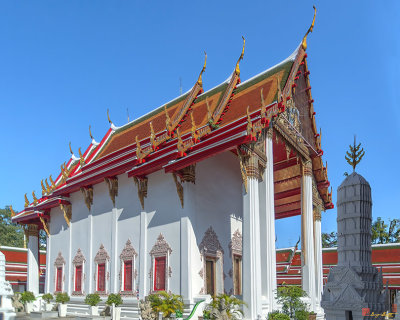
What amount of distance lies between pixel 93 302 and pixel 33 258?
8021 millimetres

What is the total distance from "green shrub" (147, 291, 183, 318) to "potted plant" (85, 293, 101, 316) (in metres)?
3.85

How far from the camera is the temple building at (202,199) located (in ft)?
46.4

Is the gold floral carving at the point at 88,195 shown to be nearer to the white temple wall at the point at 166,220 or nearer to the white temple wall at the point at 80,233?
the white temple wall at the point at 166,220

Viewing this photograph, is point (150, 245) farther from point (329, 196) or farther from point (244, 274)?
point (329, 196)

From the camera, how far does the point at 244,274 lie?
517 inches

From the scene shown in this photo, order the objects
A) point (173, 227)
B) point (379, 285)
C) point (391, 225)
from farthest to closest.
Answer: point (391, 225) < point (173, 227) < point (379, 285)

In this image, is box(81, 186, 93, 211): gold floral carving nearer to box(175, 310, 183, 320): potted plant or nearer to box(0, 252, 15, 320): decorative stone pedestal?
box(175, 310, 183, 320): potted plant

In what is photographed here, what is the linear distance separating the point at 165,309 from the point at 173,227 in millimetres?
2733

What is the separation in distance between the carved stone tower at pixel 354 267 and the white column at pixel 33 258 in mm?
17116

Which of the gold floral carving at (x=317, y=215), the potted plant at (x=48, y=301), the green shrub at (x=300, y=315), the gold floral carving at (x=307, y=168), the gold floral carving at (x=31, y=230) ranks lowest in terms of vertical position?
the potted plant at (x=48, y=301)

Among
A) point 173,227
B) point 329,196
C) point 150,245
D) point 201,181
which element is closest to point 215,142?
point 201,181

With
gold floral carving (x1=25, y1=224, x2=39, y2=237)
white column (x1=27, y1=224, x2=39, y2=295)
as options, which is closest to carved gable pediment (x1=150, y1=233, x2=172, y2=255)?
white column (x1=27, y1=224, x2=39, y2=295)

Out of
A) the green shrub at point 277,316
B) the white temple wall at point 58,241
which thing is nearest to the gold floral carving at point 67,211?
the white temple wall at point 58,241

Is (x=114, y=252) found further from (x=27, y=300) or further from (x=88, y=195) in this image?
(x=27, y=300)
